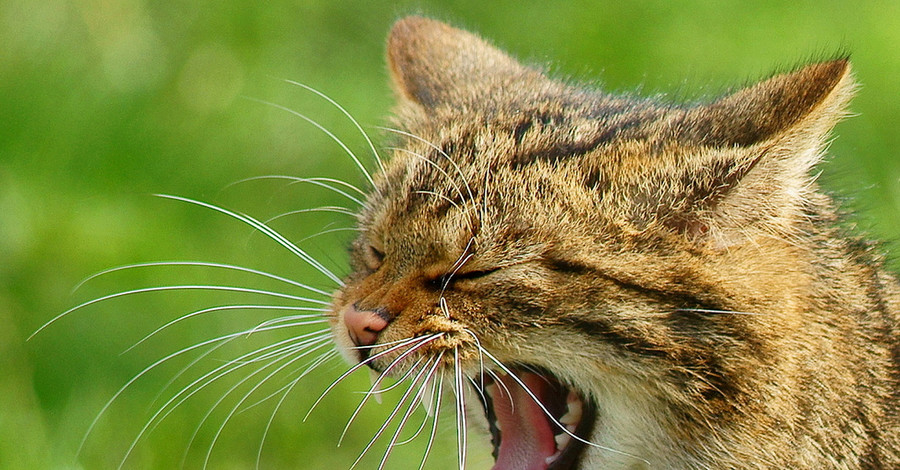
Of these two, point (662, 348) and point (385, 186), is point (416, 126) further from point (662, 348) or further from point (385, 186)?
point (662, 348)

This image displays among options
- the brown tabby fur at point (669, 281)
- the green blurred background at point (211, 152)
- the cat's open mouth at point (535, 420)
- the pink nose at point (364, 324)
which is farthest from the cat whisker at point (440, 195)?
the green blurred background at point (211, 152)

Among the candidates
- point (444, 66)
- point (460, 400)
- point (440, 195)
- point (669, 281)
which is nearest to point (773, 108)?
point (669, 281)

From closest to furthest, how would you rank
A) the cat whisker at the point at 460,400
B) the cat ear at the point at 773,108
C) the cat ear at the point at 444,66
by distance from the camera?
the cat ear at the point at 773,108 < the cat whisker at the point at 460,400 < the cat ear at the point at 444,66

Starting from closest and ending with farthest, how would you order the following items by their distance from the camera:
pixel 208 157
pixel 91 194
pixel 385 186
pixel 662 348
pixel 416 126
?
pixel 662 348, pixel 385 186, pixel 416 126, pixel 91 194, pixel 208 157

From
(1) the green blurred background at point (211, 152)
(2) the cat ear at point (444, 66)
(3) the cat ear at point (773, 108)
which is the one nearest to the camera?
(3) the cat ear at point (773, 108)

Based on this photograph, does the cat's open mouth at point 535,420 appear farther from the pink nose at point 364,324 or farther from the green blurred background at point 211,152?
the green blurred background at point 211,152

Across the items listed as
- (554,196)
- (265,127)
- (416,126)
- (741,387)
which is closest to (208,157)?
(265,127)

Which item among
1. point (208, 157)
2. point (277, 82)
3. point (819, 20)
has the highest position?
point (819, 20)

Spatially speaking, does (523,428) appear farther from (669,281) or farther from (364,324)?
(669,281)
